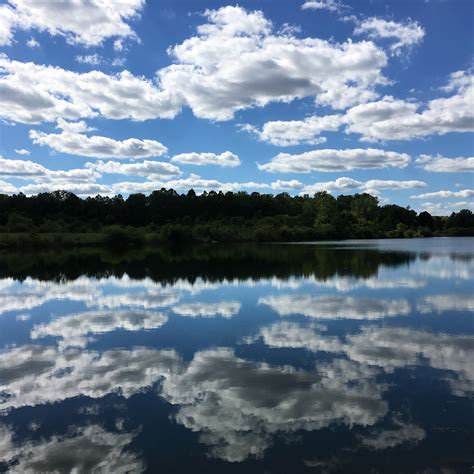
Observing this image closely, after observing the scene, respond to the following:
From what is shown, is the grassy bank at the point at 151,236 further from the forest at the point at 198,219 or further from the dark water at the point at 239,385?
the dark water at the point at 239,385

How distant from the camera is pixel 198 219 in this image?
106188 millimetres

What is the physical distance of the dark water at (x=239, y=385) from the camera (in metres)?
5.91

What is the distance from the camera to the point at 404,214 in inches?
5871

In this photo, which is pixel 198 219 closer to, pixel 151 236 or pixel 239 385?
pixel 151 236

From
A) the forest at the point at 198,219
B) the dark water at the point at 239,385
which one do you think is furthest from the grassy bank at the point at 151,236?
the dark water at the point at 239,385

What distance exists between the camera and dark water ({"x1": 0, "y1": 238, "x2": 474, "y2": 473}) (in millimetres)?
5914

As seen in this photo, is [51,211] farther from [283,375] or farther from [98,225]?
[283,375]

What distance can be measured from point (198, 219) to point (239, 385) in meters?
98.4

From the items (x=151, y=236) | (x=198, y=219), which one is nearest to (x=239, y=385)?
(x=151, y=236)

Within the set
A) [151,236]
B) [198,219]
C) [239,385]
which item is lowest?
[239,385]

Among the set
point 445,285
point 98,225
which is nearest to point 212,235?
point 98,225

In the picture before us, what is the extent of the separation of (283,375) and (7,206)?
109 meters

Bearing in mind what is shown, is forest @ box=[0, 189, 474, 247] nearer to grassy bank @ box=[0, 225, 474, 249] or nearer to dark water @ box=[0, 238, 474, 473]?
grassy bank @ box=[0, 225, 474, 249]

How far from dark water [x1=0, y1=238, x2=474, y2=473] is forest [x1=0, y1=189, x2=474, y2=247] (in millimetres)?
59148
